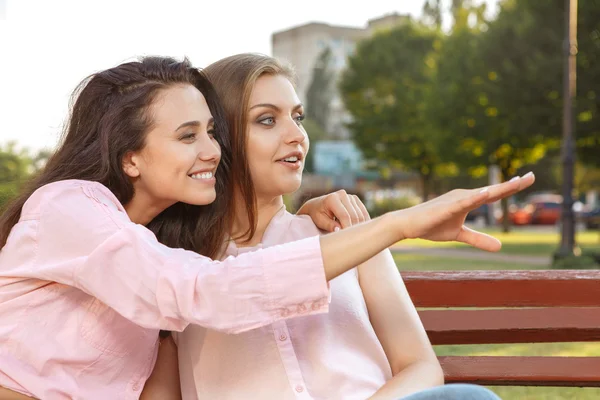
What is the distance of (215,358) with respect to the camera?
9.05 feet

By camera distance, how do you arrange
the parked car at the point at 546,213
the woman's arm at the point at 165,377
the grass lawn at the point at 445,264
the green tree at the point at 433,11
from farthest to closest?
the green tree at the point at 433,11 < the parked car at the point at 546,213 < the grass lawn at the point at 445,264 < the woman's arm at the point at 165,377

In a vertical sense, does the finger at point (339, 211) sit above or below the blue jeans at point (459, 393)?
above

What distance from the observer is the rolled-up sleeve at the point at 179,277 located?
82.2 inches

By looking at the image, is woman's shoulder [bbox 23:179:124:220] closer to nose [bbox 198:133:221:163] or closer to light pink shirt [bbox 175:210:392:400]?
nose [bbox 198:133:221:163]

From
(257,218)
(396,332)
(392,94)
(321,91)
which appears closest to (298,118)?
(257,218)

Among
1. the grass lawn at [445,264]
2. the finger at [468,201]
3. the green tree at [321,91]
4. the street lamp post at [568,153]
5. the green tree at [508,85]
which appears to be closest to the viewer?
the finger at [468,201]

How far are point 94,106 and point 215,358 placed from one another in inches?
33.6

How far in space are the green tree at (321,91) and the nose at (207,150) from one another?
8425cm

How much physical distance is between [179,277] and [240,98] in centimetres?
107

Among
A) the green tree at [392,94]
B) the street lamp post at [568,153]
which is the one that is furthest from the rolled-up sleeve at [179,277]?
the green tree at [392,94]

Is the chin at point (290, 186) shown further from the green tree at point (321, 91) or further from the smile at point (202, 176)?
the green tree at point (321, 91)

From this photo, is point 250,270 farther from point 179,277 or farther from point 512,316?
point 512,316

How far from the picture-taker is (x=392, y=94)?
47.4m

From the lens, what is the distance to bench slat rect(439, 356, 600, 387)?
3.28m
